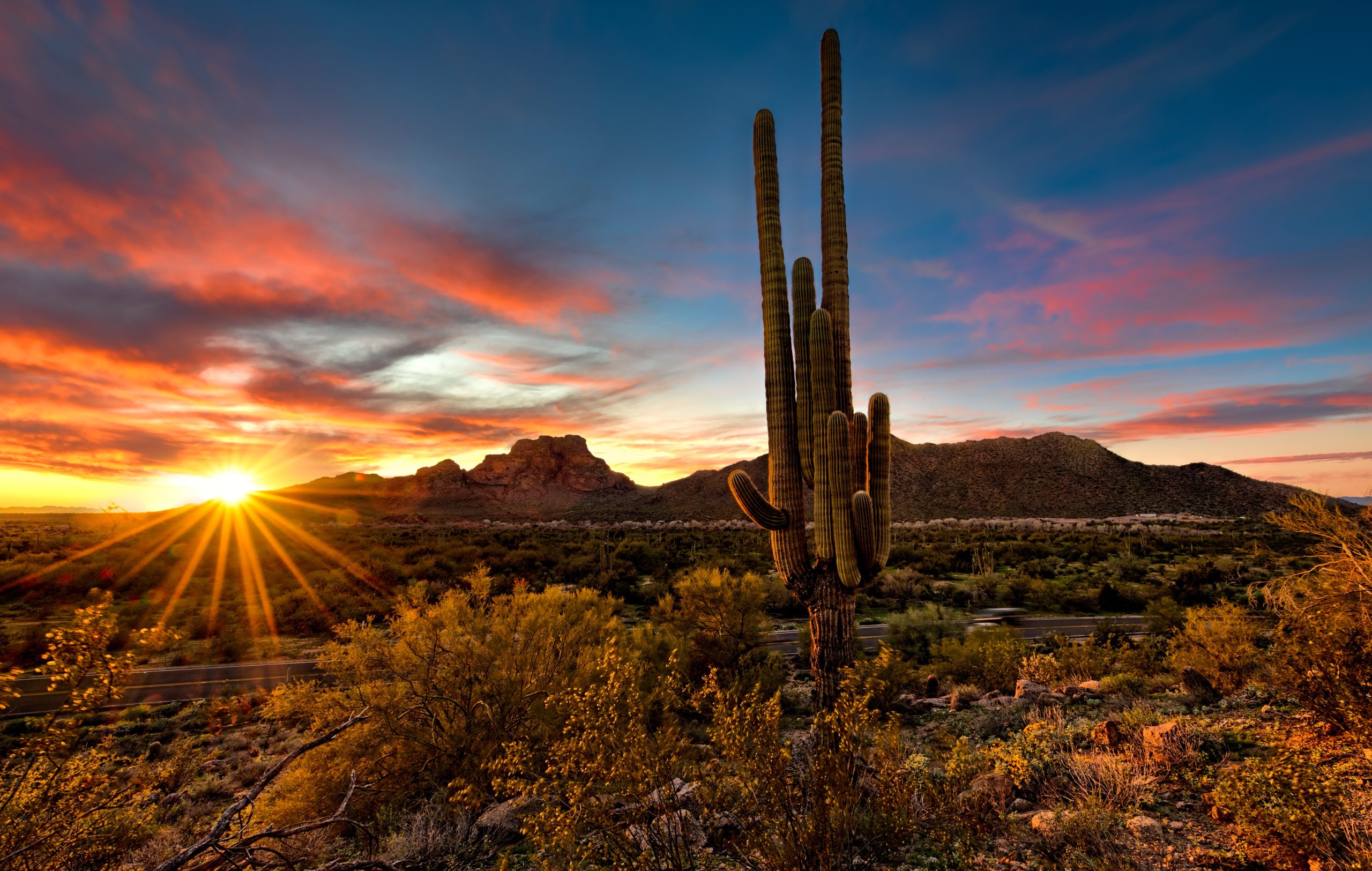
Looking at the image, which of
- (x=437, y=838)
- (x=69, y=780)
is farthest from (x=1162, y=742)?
(x=69, y=780)

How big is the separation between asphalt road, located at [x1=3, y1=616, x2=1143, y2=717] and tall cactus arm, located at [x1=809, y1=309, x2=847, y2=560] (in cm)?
670

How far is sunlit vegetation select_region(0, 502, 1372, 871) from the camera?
515 centimetres

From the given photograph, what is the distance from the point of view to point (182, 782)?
427 inches

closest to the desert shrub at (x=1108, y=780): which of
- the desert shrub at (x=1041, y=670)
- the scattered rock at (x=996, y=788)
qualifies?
the scattered rock at (x=996, y=788)

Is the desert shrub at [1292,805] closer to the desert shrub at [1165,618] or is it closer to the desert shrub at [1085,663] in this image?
the desert shrub at [1085,663]

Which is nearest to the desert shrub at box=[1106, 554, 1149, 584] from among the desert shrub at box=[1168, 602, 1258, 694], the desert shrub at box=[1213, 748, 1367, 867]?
the desert shrub at box=[1168, 602, 1258, 694]

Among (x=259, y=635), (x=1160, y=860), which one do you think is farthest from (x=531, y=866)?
(x=259, y=635)

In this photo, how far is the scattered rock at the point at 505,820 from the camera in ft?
26.4

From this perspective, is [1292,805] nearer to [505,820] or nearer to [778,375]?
[778,375]

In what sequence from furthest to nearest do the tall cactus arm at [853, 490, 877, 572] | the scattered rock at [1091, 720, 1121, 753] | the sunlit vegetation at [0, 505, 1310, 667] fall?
the sunlit vegetation at [0, 505, 1310, 667], the tall cactus arm at [853, 490, 877, 572], the scattered rock at [1091, 720, 1121, 753]

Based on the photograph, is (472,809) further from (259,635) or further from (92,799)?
(259,635)

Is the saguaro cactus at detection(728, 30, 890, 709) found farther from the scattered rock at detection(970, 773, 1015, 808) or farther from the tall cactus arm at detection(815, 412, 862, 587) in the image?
the scattered rock at detection(970, 773, 1015, 808)

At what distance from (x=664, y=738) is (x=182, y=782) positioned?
11.4m

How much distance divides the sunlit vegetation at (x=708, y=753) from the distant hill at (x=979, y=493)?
4477 centimetres
